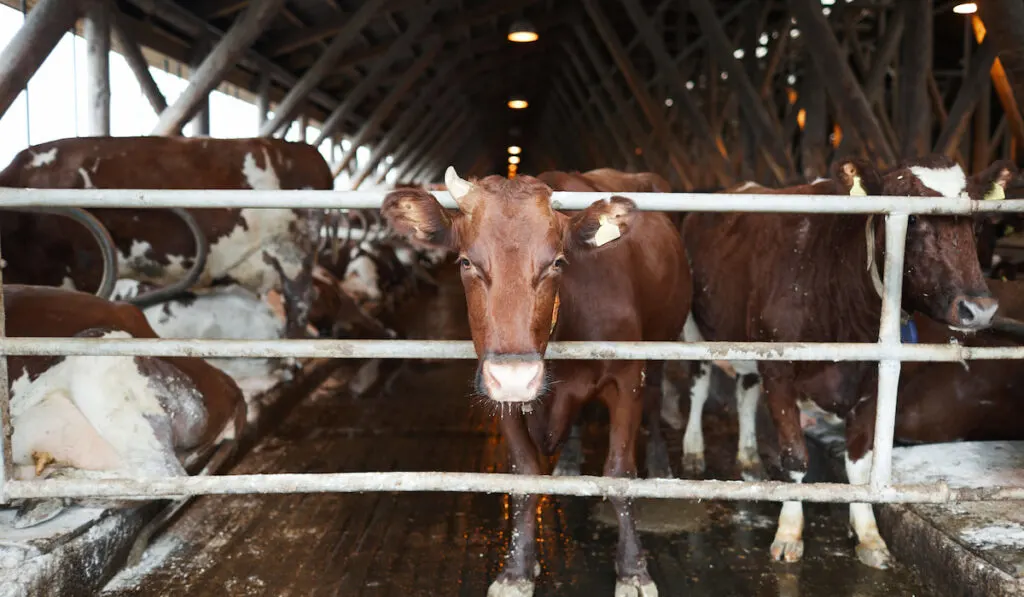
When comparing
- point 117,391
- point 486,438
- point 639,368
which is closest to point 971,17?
point 486,438

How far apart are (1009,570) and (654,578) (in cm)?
112

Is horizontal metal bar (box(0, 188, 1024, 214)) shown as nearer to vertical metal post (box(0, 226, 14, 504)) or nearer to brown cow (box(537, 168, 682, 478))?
vertical metal post (box(0, 226, 14, 504))

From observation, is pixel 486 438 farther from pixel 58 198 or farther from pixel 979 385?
pixel 58 198

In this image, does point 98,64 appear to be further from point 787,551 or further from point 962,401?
point 962,401

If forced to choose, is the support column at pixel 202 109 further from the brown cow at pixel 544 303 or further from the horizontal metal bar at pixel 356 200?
the horizontal metal bar at pixel 356 200

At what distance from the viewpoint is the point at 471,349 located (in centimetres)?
253

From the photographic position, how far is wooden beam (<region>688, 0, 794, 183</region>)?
773 cm

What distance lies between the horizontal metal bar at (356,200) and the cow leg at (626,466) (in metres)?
0.80

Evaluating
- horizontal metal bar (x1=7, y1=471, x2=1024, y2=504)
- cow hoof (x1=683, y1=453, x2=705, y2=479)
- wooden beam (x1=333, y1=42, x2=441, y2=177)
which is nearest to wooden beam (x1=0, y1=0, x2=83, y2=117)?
horizontal metal bar (x1=7, y1=471, x2=1024, y2=504)

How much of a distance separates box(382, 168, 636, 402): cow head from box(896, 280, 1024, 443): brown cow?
77.7 inches

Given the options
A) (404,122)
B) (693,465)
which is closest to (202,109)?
(693,465)

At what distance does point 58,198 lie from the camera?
2.47 m

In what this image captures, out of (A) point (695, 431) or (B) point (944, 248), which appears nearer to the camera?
(B) point (944, 248)

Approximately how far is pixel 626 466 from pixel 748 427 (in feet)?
5.49
